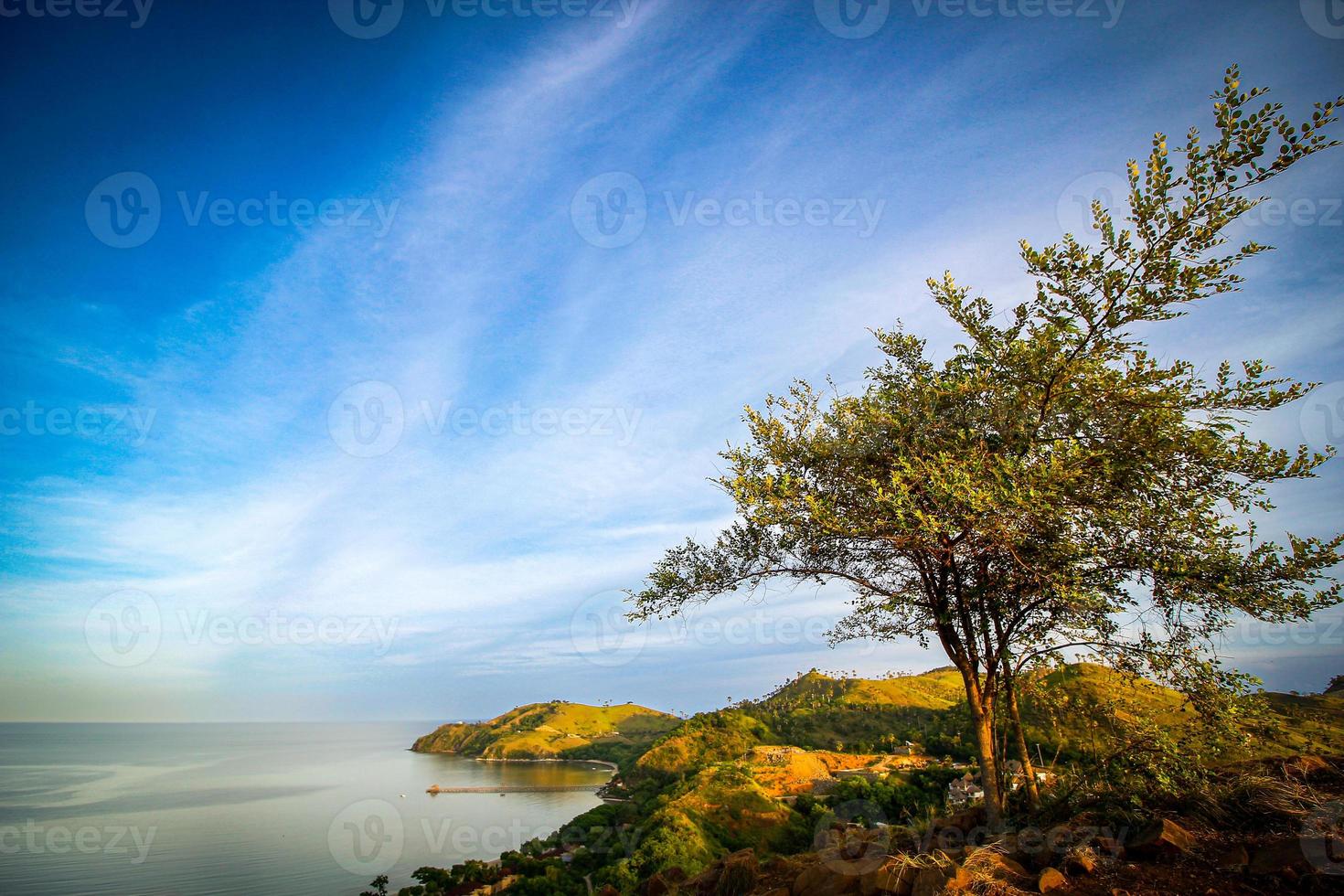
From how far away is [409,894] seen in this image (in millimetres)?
38594

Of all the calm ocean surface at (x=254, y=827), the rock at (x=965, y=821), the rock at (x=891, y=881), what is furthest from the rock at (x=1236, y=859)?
the calm ocean surface at (x=254, y=827)

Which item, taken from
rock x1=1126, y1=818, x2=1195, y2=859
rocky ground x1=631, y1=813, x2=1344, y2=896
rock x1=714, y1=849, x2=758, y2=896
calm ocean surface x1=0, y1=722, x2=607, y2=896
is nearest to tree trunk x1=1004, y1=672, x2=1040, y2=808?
rocky ground x1=631, y1=813, x2=1344, y2=896

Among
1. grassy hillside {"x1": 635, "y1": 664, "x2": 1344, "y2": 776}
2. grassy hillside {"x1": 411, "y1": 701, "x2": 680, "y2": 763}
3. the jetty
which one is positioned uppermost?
grassy hillside {"x1": 635, "y1": 664, "x2": 1344, "y2": 776}

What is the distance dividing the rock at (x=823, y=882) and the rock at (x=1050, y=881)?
231 centimetres

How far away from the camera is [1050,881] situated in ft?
21.3

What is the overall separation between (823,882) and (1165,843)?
4177mm

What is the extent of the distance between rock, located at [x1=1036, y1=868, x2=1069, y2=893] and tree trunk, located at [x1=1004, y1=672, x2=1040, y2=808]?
4.26 m

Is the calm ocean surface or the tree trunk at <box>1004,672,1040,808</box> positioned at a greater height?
the tree trunk at <box>1004,672,1040,808</box>

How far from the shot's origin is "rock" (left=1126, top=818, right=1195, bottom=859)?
270 inches

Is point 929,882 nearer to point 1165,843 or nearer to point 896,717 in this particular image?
point 1165,843

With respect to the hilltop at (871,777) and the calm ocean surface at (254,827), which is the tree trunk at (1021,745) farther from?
the calm ocean surface at (254,827)

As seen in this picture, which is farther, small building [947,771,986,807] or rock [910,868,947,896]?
small building [947,771,986,807]

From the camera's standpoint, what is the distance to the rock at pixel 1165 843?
6.85 meters

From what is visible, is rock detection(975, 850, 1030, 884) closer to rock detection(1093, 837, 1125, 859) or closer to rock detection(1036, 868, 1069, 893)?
rock detection(1036, 868, 1069, 893)
